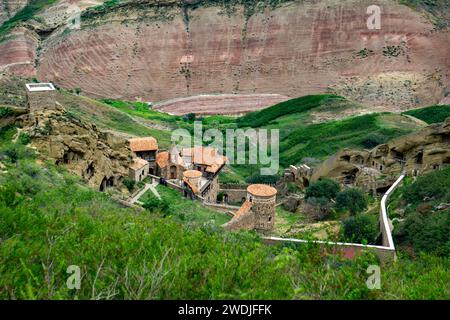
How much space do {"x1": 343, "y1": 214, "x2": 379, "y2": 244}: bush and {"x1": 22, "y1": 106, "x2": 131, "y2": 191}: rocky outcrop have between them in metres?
14.8

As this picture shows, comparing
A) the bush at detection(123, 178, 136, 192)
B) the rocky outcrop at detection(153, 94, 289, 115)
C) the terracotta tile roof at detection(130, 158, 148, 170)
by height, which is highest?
the terracotta tile roof at detection(130, 158, 148, 170)

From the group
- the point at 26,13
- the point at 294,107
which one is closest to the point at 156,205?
the point at 294,107

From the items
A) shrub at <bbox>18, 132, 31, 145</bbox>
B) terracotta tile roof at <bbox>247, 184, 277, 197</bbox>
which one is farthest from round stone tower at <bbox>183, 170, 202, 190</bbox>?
shrub at <bbox>18, 132, 31, 145</bbox>

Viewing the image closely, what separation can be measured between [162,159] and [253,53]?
2240 inches

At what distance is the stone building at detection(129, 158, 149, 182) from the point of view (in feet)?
137

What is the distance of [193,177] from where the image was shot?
42.3 m

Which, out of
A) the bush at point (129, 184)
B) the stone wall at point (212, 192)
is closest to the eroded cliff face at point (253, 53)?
the stone wall at point (212, 192)

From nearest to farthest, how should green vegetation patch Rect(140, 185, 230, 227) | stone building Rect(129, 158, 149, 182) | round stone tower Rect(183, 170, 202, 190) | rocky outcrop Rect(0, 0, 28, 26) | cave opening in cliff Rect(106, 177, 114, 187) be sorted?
green vegetation patch Rect(140, 185, 230, 227), cave opening in cliff Rect(106, 177, 114, 187), stone building Rect(129, 158, 149, 182), round stone tower Rect(183, 170, 202, 190), rocky outcrop Rect(0, 0, 28, 26)

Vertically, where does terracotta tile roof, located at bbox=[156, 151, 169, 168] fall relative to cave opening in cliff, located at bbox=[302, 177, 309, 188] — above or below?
above

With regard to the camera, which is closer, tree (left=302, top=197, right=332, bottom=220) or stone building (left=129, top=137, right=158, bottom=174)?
tree (left=302, top=197, right=332, bottom=220)

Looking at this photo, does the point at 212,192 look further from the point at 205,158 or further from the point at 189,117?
the point at 189,117

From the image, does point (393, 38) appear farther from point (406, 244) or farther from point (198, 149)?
point (406, 244)

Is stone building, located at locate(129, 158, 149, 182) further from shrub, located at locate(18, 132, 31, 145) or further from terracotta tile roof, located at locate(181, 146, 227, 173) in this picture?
shrub, located at locate(18, 132, 31, 145)
